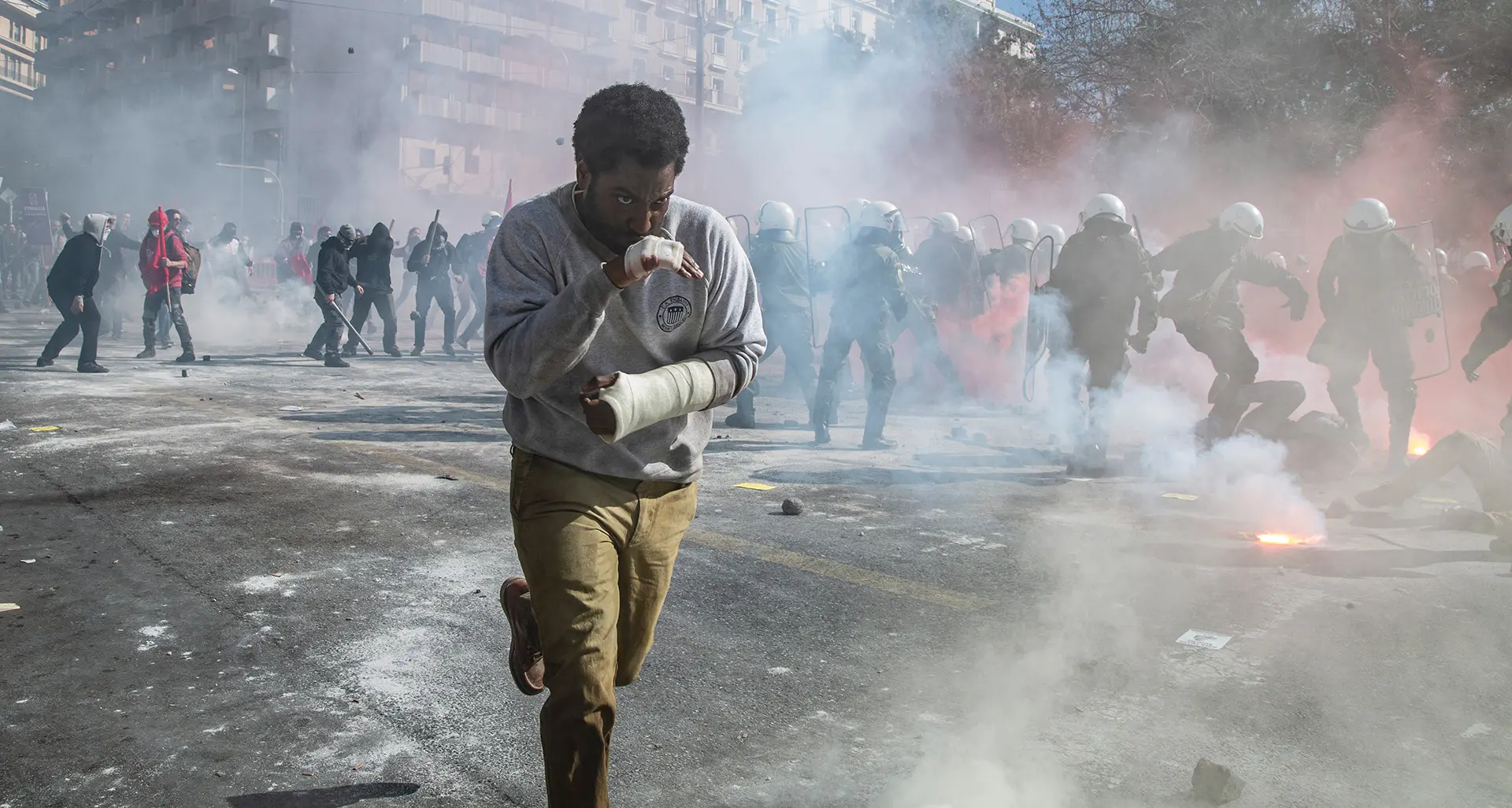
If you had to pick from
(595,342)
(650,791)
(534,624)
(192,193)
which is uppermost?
(192,193)

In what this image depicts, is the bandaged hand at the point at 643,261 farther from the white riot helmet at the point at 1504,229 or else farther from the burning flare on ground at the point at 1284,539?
the white riot helmet at the point at 1504,229

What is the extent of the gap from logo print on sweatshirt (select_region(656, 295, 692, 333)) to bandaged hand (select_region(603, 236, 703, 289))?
284 mm

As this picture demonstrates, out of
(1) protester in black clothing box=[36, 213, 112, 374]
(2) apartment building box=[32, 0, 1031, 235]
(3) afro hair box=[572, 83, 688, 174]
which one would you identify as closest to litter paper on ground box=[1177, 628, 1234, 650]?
(3) afro hair box=[572, 83, 688, 174]

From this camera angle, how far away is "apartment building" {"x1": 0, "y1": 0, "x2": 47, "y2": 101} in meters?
61.1

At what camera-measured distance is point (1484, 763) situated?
2.89m

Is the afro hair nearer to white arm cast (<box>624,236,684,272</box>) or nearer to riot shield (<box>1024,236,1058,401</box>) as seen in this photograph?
white arm cast (<box>624,236,684,272</box>)

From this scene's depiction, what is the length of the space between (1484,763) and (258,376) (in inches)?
447

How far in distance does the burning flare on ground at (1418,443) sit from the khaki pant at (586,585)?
8.05 meters

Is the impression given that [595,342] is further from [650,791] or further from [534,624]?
[650,791]

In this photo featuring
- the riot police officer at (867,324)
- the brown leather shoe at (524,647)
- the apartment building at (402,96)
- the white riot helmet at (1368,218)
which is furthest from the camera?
the apartment building at (402,96)

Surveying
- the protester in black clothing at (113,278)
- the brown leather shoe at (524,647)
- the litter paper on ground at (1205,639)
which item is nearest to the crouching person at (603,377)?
the brown leather shoe at (524,647)

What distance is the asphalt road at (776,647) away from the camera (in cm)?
275

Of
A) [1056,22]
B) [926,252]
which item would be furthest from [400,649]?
[1056,22]

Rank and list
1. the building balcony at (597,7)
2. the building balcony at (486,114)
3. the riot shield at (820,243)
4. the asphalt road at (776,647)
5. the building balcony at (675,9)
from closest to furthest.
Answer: the asphalt road at (776,647) → the riot shield at (820,243) → the building balcony at (675,9) → the building balcony at (597,7) → the building balcony at (486,114)
